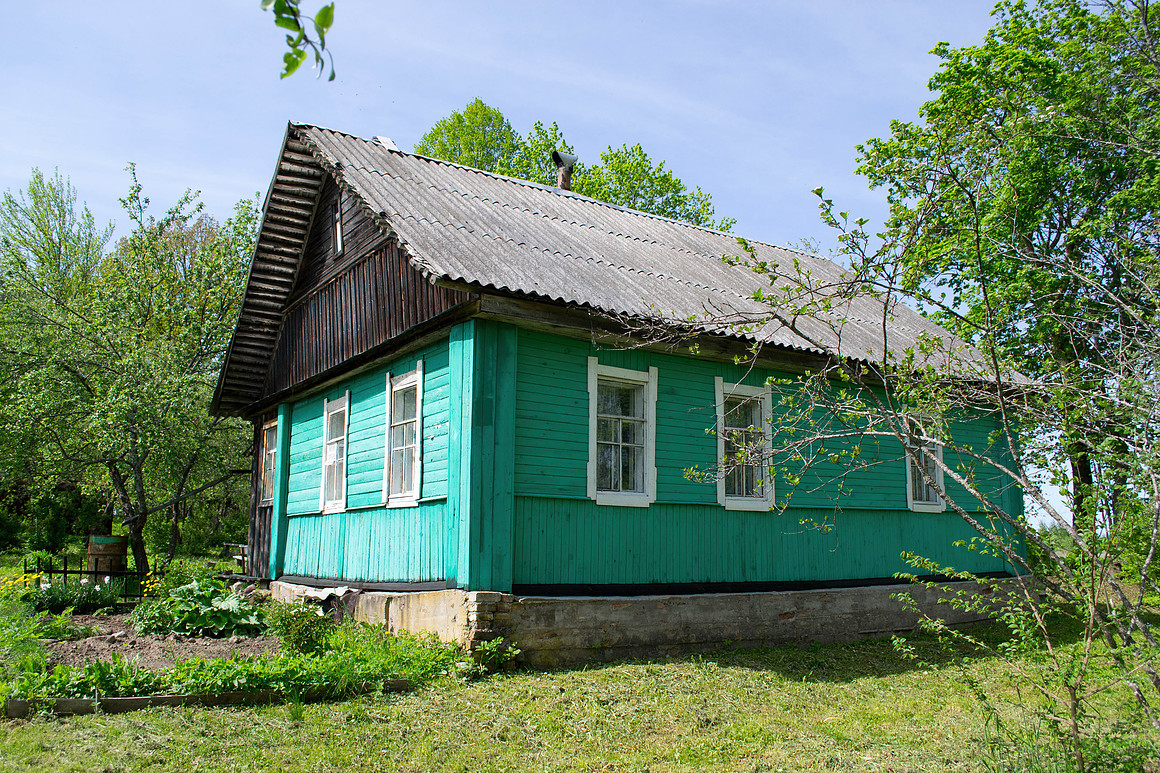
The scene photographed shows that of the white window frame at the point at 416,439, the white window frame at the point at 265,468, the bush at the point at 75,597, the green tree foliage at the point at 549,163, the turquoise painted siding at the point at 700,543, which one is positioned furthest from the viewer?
the green tree foliage at the point at 549,163

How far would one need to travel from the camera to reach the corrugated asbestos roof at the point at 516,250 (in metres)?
8.57

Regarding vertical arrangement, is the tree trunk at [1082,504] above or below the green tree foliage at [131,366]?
below

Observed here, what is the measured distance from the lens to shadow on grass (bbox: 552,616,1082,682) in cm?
803

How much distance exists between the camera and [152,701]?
5.95 metres

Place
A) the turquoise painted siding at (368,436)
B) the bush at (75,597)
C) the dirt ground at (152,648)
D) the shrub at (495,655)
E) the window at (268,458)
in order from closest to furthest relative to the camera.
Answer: the shrub at (495,655) < the dirt ground at (152,648) < the turquoise painted siding at (368,436) < the bush at (75,597) < the window at (268,458)

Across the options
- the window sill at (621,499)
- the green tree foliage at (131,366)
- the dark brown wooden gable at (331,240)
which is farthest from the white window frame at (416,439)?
the green tree foliage at (131,366)

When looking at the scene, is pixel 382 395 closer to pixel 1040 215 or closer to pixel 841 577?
pixel 841 577

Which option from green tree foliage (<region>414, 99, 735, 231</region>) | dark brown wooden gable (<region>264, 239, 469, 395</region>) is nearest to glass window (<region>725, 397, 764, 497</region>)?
dark brown wooden gable (<region>264, 239, 469, 395</region>)

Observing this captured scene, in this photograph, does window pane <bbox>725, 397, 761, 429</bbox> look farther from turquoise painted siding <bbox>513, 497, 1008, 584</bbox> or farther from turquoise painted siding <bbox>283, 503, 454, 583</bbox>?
turquoise painted siding <bbox>283, 503, 454, 583</bbox>

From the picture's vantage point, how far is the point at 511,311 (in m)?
8.16

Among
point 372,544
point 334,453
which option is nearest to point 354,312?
point 334,453

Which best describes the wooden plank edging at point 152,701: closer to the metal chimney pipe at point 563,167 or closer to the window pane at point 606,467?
the window pane at point 606,467

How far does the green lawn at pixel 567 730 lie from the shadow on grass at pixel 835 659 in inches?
15.2

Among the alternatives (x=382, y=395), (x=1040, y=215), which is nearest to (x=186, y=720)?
(x=382, y=395)
